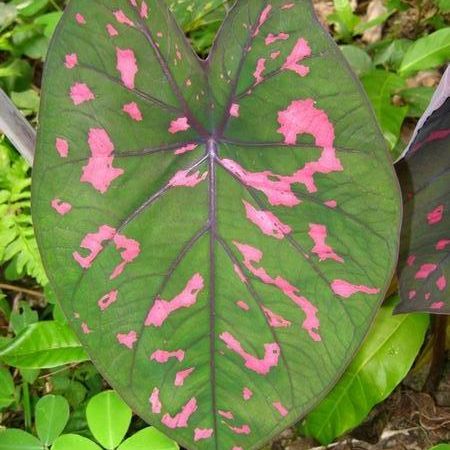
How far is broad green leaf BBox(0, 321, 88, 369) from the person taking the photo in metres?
1.24

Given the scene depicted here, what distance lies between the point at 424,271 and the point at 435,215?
0.30 ft

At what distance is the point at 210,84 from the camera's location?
0.91m

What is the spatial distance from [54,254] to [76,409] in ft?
1.99

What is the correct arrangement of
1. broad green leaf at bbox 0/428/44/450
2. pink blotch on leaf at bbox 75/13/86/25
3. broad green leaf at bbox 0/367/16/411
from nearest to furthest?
A: pink blotch on leaf at bbox 75/13/86/25
broad green leaf at bbox 0/428/44/450
broad green leaf at bbox 0/367/16/411

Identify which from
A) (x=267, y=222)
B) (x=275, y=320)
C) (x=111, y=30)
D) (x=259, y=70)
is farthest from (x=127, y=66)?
(x=275, y=320)

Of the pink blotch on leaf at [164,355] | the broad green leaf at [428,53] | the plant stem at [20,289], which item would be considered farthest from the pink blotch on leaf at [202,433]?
the broad green leaf at [428,53]

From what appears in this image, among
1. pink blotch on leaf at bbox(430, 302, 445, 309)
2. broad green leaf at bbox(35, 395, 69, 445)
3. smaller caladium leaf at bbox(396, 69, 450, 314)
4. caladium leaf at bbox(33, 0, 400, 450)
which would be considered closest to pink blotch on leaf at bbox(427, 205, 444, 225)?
smaller caladium leaf at bbox(396, 69, 450, 314)

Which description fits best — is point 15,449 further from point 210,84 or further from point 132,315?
point 210,84

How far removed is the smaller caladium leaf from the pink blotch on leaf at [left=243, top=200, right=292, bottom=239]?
0.26 meters

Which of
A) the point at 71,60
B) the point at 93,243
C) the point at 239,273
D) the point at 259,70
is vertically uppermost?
the point at 71,60

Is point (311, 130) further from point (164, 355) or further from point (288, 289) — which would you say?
point (164, 355)

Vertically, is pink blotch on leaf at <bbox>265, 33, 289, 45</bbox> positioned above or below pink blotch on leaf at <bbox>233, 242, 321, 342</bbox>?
above

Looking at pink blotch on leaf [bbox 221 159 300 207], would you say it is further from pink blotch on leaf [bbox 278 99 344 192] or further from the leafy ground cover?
the leafy ground cover

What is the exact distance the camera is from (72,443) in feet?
3.75
